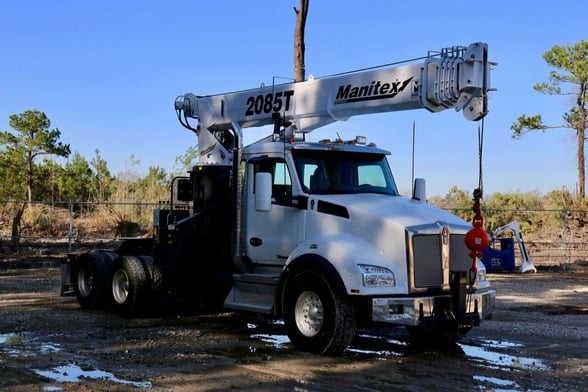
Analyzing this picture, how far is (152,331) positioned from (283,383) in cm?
397

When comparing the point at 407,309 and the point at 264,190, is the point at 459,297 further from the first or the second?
the point at 264,190

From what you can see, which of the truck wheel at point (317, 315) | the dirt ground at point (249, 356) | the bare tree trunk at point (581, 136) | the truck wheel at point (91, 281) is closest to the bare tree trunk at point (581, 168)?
the bare tree trunk at point (581, 136)

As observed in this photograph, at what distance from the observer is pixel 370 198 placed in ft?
33.8

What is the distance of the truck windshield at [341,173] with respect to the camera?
10.6m

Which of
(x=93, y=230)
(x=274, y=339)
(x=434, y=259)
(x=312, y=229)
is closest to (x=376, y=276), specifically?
(x=434, y=259)

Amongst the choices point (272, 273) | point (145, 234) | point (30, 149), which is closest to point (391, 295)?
point (272, 273)

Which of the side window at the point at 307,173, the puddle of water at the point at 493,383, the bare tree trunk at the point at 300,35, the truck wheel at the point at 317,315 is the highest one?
the bare tree trunk at the point at 300,35

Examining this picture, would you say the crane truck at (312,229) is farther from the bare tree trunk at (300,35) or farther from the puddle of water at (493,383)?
the bare tree trunk at (300,35)

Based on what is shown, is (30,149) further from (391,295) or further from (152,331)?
(391,295)

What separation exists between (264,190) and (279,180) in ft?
1.57

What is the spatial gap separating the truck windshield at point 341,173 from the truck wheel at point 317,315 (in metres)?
1.49

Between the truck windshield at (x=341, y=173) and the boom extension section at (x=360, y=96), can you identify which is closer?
the boom extension section at (x=360, y=96)

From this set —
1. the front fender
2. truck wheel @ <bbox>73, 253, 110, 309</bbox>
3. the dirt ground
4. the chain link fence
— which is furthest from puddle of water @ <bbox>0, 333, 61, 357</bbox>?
the chain link fence

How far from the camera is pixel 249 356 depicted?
9242 mm
